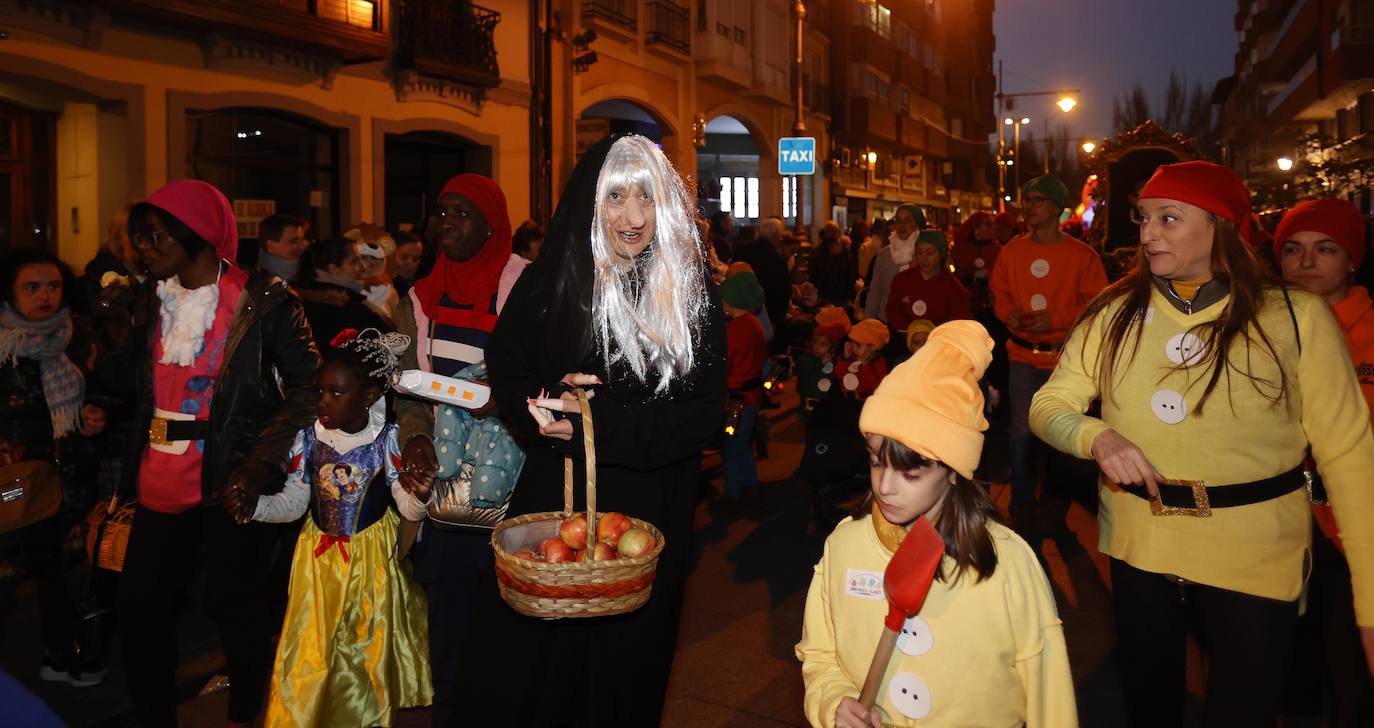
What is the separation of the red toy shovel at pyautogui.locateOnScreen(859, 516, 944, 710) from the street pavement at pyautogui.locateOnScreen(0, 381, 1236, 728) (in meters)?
2.27

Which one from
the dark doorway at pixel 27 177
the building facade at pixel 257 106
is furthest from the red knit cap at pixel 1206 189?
the dark doorway at pixel 27 177

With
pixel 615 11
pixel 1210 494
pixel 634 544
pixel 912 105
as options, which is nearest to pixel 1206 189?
pixel 1210 494

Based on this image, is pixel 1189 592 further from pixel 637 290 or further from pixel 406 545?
pixel 406 545

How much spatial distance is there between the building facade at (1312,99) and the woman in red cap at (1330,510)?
7.19 m

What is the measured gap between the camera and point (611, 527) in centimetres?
294

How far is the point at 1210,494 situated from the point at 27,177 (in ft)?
41.4

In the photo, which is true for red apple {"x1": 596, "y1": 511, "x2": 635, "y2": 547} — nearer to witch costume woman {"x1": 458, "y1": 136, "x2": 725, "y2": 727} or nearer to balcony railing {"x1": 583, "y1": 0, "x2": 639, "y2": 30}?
witch costume woman {"x1": 458, "y1": 136, "x2": 725, "y2": 727}

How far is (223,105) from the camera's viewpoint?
1319 cm

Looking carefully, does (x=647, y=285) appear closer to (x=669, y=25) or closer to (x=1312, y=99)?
→ (x=669, y=25)

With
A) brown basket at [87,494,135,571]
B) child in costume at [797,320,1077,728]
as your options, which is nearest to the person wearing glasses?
child in costume at [797,320,1077,728]

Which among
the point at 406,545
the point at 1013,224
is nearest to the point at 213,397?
the point at 406,545

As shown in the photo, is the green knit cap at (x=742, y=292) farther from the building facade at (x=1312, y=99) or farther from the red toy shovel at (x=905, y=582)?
the building facade at (x=1312, y=99)

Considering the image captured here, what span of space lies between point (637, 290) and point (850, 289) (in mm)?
12645

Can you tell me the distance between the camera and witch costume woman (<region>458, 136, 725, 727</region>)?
319 cm
